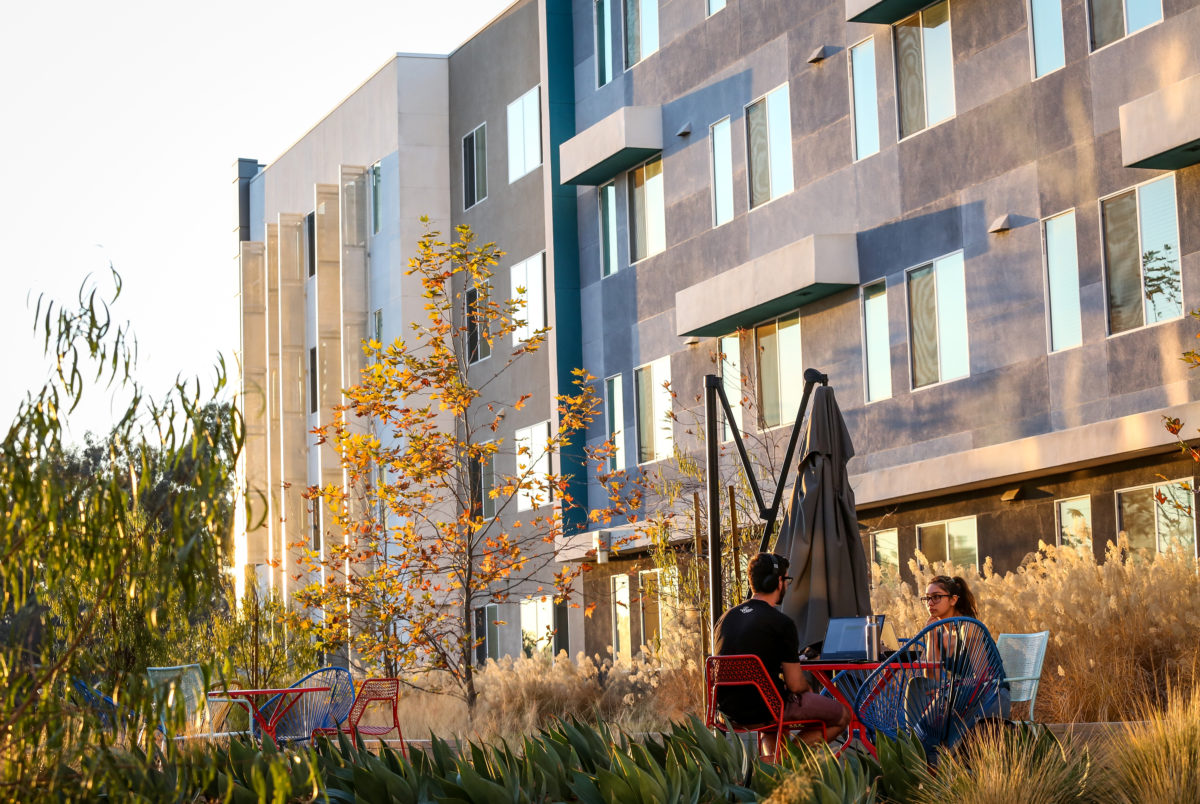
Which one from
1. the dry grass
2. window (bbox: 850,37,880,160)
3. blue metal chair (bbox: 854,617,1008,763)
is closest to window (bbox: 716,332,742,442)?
window (bbox: 850,37,880,160)

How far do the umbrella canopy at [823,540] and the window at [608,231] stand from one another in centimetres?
1567

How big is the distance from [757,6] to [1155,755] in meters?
18.2

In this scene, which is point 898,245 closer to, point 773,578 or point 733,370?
point 733,370

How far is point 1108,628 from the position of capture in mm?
12398

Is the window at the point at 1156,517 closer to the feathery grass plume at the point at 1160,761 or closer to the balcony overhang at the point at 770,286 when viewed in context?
the balcony overhang at the point at 770,286

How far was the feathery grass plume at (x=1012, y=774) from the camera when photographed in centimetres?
633

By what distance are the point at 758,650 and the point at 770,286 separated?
43.1 feet

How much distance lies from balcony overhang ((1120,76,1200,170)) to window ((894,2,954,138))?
3589mm

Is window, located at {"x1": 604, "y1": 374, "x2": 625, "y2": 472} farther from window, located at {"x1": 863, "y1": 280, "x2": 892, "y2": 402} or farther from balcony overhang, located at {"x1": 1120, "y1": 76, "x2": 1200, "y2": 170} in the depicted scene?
balcony overhang, located at {"x1": 1120, "y1": 76, "x2": 1200, "y2": 170}

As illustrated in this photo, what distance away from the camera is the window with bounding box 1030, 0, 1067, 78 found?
17.3m

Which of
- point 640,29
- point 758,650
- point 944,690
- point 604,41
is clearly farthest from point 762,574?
point 604,41

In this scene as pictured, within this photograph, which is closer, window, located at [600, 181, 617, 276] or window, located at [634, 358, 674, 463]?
window, located at [634, 358, 674, 463]

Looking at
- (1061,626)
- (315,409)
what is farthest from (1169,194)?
(315,409)

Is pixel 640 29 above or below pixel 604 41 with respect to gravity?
below
